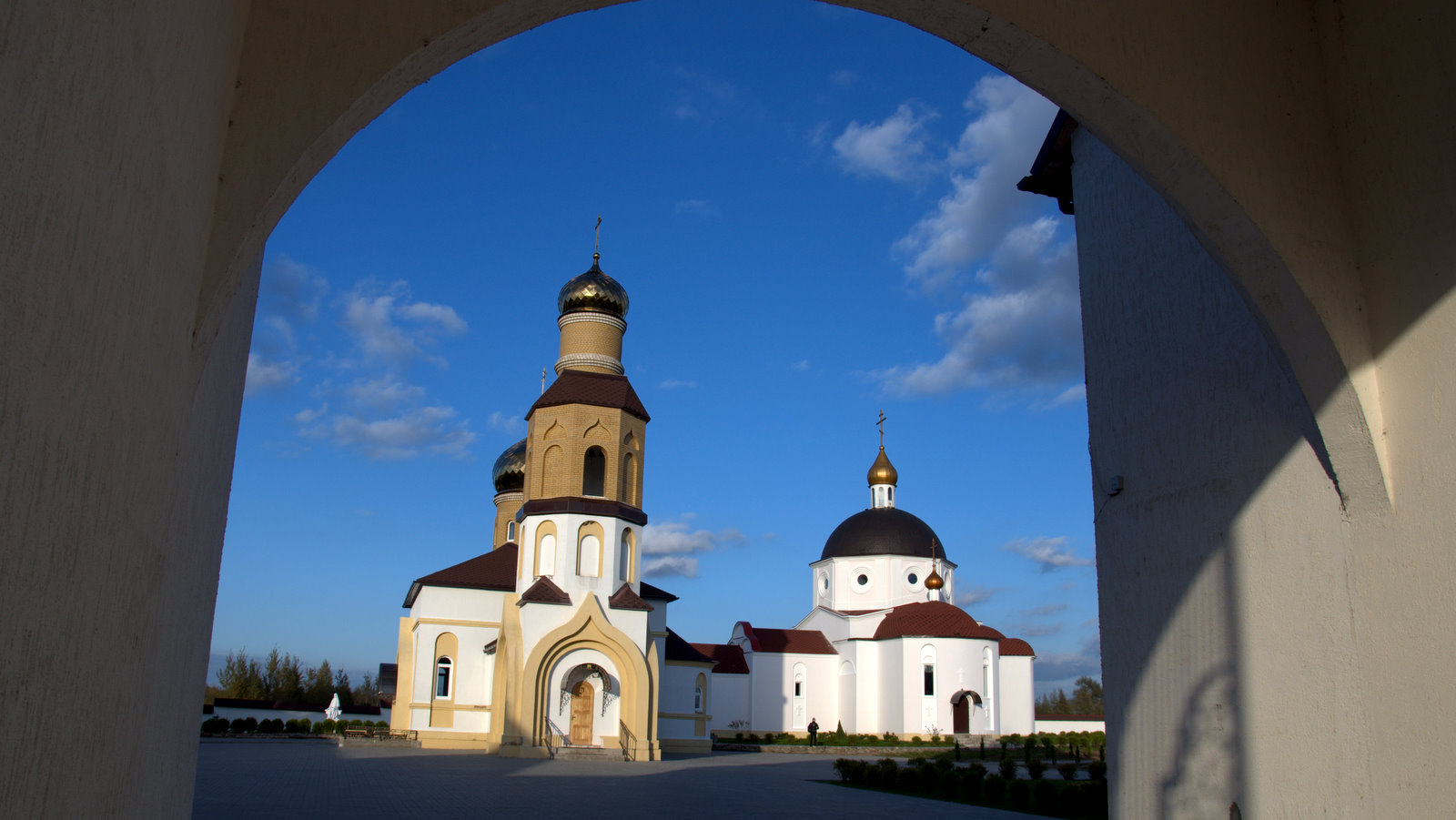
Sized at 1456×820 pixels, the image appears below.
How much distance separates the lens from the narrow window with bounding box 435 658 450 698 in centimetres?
2963

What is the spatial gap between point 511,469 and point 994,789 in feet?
85.4

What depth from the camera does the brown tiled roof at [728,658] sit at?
44.3 metres

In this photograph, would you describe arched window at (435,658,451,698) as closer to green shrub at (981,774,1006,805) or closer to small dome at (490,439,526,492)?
small dome at (490,439,526,492)

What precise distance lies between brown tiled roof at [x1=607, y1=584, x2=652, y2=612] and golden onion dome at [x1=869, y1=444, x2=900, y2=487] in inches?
1083

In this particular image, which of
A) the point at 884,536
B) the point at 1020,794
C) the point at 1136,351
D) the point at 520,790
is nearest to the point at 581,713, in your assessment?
the point at 520,790

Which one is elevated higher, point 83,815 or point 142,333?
point 142,333

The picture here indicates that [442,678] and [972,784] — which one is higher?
[442,678]

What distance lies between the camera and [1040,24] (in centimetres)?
402

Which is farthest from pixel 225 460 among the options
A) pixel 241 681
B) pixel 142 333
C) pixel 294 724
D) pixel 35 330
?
pixel 241 681

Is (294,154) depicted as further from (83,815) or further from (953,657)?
(953,657)

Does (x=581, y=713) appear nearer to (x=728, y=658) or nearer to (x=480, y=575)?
(x=480, y=575)

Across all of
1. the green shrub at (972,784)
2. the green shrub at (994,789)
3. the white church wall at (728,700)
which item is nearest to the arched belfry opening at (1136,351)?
the green shrub at (994,789)

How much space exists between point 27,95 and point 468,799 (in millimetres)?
13874

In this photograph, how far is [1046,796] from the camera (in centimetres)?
1438
